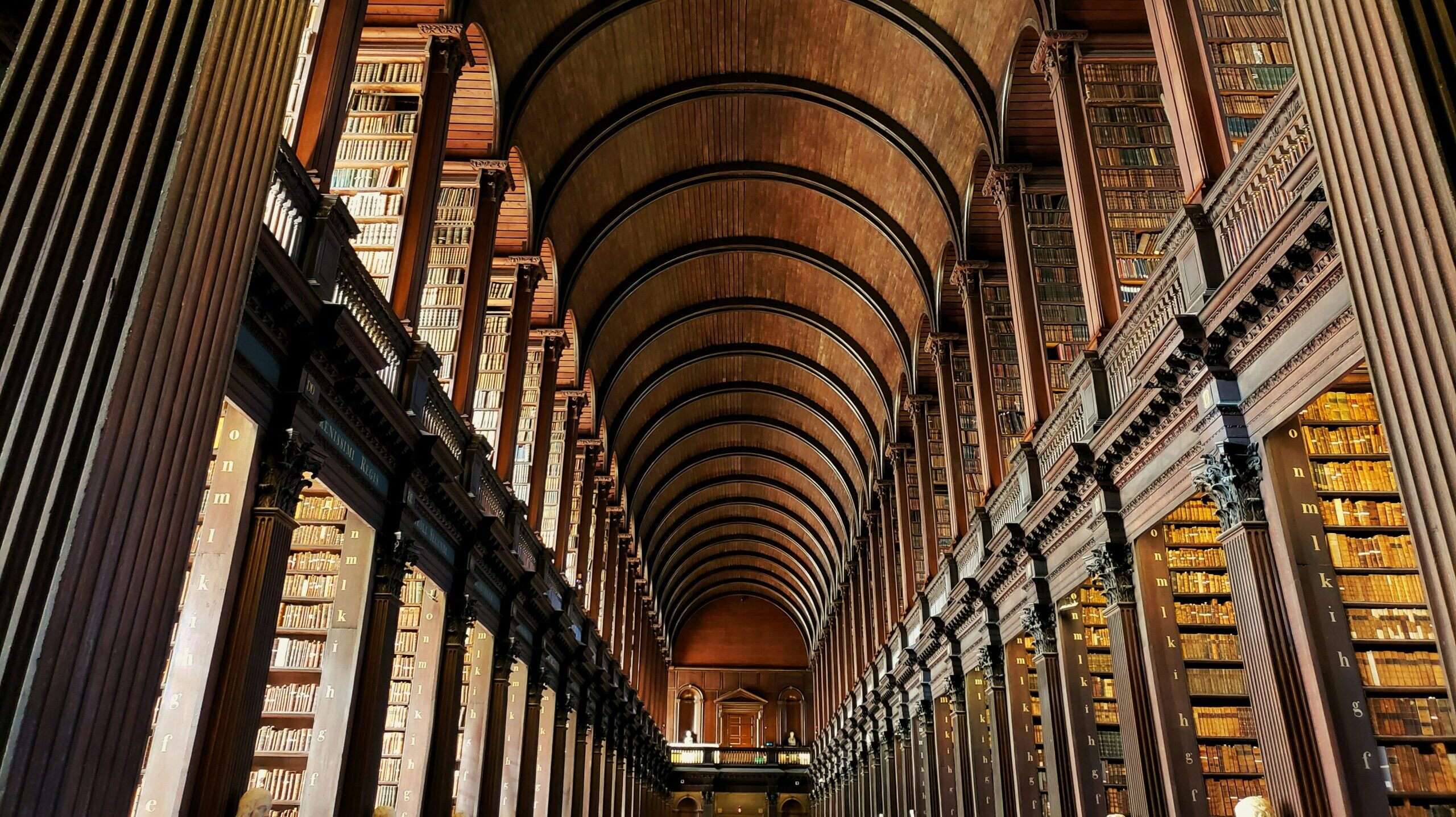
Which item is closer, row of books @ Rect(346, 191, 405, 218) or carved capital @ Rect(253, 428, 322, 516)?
carved capital @ Rect(253, 428, 322, 516)

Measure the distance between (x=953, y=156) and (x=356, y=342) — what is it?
10299 mm

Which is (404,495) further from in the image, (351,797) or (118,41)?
(118,41)

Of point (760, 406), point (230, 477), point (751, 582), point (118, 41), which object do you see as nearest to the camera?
point (118, 41)

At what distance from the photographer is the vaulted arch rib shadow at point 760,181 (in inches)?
684

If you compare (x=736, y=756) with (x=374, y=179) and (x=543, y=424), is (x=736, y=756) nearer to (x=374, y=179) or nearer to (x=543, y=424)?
(x=543, y=424)

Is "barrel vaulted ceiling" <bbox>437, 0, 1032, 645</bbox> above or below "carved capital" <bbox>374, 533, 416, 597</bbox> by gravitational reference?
above

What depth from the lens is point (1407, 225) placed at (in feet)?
9.96

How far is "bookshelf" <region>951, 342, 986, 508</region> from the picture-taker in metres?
15.9

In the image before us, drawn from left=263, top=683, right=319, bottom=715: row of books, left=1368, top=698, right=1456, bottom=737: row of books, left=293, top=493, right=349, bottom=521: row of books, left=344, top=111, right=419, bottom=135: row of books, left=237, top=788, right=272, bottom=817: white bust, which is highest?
left=344, top=111, right=419, bottom=135: row of books

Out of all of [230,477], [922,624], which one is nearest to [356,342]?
[230,477]

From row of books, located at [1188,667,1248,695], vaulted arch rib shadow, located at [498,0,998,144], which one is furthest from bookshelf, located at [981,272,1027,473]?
row of books, located at [1188,667,1248,695]

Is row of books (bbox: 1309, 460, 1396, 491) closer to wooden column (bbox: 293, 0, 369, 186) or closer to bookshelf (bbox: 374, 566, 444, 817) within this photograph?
bookshelf (bbox: 374, 566, 444, 817)

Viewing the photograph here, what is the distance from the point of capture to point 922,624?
56.0 ft

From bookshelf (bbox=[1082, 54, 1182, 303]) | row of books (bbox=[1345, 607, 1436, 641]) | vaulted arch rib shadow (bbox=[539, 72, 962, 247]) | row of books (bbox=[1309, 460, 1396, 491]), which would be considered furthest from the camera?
vaulted arch rib shadow (bbox=[539, 72, 962, 247])
